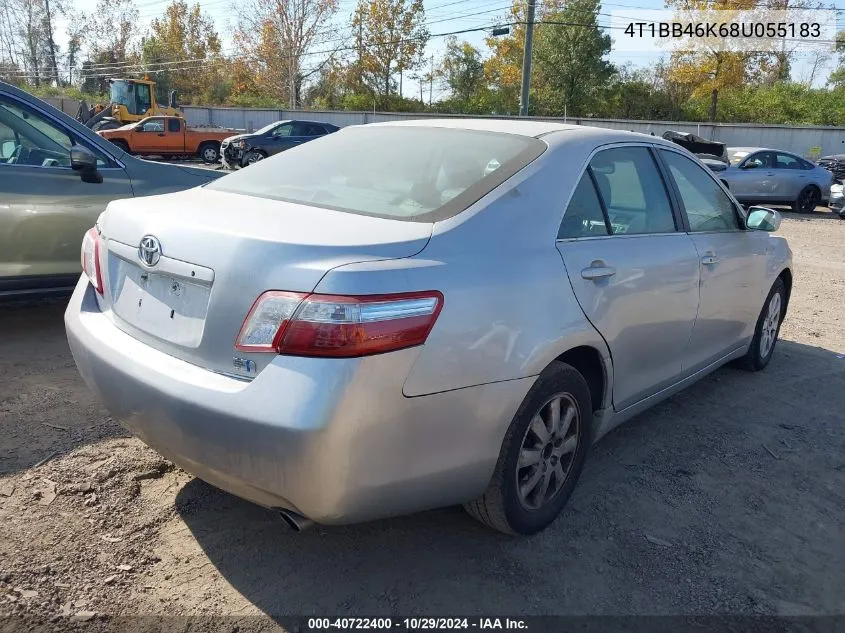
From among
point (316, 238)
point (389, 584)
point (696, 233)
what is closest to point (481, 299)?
point (316, 238)

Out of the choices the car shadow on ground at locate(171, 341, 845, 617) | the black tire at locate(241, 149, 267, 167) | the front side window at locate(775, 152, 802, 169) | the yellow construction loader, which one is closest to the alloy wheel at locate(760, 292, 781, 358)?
the car shadow on ground at locate(171, 341, 845, 617)

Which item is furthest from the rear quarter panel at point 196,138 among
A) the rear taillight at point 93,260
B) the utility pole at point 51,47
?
the utility pole at point 51,47

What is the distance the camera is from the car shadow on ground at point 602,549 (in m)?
2.45

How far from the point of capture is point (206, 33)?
2510 inches

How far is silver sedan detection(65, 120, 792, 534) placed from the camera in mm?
2018

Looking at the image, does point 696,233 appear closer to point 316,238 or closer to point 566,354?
point 566,354

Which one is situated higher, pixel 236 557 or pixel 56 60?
pixel 56 60

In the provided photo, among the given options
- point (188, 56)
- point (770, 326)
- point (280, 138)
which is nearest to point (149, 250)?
point (770, 326)

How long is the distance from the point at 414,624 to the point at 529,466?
73 centimetres

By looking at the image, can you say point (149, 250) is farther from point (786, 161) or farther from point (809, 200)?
point (809, 200)

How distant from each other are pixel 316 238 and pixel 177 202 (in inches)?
32.0

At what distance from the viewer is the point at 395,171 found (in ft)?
9.70

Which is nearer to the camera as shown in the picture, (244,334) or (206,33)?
(244,334)

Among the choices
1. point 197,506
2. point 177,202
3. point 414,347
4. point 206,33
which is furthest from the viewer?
point 206,33
